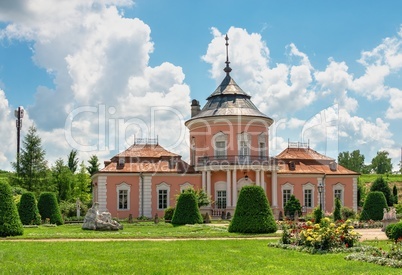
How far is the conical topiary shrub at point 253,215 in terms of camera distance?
2358 centimetres

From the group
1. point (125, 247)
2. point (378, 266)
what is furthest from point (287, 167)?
point (378, 266)

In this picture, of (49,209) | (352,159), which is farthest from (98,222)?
(352,159)

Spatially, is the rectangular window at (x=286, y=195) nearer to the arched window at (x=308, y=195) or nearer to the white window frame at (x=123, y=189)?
the arched window at (x=308, y=195)

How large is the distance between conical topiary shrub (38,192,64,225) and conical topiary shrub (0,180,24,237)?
1044cm

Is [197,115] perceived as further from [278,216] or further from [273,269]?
[273,269]

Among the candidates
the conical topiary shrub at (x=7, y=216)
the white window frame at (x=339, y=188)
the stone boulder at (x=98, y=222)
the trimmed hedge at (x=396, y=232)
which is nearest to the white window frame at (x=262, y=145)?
the white window frame at (x=339, y=188)

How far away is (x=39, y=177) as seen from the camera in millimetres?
46500

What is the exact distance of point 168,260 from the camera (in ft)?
45.5

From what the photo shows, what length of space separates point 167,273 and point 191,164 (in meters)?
33.8

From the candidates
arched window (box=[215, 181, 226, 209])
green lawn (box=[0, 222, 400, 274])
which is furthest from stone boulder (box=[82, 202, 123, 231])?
arched window (box=[215, 181, 226, 209])

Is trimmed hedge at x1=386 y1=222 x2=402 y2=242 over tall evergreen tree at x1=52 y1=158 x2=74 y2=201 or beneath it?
beneath

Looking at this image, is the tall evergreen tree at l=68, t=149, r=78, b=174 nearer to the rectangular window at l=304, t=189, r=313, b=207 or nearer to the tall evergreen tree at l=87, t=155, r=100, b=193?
the tall evergreen tree at l=87, t=155, r=100, b=193

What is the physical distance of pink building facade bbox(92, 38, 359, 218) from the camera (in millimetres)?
41062

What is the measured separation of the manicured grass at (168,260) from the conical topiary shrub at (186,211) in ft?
42.5
